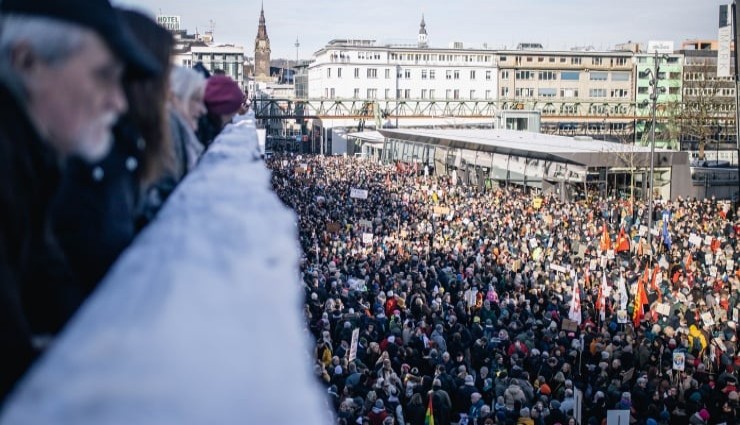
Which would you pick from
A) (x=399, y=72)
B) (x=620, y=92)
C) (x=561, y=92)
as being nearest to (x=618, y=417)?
(x=399, y=72)

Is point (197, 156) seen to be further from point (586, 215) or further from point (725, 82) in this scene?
point (725, 82)

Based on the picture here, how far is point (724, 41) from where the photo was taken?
3403 cm

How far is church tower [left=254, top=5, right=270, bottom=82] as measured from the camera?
13484 cm

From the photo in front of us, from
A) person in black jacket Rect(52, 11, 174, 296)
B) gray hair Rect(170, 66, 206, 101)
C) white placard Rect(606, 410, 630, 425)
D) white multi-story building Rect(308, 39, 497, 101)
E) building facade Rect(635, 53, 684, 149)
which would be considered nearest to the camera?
person in black jacket Rect(52, 11, 174, 296)

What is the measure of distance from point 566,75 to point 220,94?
4008 inches

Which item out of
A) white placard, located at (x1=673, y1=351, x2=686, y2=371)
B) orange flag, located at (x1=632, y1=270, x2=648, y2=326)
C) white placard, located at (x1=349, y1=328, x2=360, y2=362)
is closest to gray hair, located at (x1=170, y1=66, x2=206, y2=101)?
white placard, located at (x1=349, y1=328, x2=360, y2=362)

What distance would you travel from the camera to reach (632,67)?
102 meters

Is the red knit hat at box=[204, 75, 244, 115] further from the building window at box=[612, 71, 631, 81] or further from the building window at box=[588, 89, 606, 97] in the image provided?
the building window at box=[612, 71, 631, 81]

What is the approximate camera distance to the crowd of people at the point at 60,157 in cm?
106

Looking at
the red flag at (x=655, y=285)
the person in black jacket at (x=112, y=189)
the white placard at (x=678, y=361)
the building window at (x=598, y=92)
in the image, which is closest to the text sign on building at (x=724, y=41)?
the red flag at (x=655, y=285)

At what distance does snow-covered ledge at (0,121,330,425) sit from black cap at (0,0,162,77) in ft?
1.08

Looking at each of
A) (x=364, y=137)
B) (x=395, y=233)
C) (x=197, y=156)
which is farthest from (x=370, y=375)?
(x=364, y=137)

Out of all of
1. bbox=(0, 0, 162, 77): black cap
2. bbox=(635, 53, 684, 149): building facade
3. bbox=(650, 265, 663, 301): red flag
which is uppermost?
bbox=(635, 53, 684, 149): building facade

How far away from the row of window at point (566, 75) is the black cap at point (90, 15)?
101012mm
